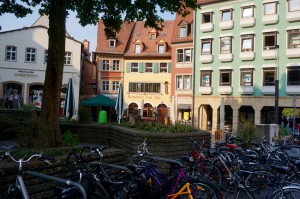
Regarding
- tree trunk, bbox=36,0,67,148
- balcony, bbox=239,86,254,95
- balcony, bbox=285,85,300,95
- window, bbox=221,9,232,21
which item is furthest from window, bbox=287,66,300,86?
tree trunk, bbox=36,0,67,148

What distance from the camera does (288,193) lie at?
5.34 m

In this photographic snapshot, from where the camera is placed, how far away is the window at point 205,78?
123ft

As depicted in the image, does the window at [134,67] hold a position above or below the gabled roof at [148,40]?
below

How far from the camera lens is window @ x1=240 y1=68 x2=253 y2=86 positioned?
114ft

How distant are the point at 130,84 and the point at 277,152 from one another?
125 ft

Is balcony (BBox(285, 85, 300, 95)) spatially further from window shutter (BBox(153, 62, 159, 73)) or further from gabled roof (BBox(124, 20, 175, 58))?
window shutter (BBox(153, 62, 159, 73))

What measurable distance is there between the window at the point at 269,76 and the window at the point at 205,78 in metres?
5.63

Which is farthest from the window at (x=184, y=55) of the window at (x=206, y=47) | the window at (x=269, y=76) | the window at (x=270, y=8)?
the window at (x=270, y=8)

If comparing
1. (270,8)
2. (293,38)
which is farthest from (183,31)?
(293,38)

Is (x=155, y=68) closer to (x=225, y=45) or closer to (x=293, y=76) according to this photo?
(x=225, y=45)

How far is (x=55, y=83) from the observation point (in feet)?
28.7

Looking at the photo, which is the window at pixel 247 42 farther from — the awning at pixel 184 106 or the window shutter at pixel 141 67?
the window shutter at pixel 141 67

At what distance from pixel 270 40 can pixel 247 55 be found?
95.3 inches

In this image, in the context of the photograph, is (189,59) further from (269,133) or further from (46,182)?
(46,182)
